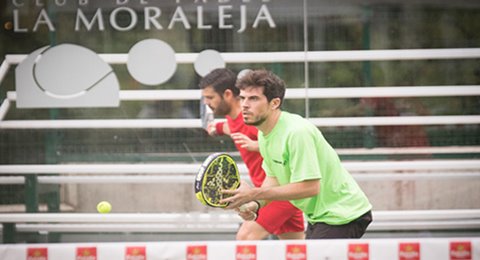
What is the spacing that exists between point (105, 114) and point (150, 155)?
1.29 feet

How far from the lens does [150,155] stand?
591 centimetres

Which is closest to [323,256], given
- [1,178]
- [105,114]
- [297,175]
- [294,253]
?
[294,253]

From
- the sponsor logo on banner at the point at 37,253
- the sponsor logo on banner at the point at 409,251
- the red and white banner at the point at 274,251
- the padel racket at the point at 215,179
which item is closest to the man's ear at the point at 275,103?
the padel racket at the point at 215,179

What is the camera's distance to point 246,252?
4.79 m

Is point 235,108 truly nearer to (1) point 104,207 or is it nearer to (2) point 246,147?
(2) point 246,147

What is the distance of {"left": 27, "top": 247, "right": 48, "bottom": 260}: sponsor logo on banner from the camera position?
15.8 feet

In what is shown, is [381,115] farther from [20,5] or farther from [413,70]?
[20,5]

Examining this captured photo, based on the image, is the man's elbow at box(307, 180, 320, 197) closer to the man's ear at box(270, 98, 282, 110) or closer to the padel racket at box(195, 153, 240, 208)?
the padel racket at box(195, 153, 240, 208)

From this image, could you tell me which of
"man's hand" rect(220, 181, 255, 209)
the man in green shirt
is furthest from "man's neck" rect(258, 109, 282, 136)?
"man's hand" rect(220, 181, 255, 209)

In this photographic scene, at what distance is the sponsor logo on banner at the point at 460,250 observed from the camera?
4.80m

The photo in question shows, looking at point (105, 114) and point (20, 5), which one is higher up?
point (20, 5)

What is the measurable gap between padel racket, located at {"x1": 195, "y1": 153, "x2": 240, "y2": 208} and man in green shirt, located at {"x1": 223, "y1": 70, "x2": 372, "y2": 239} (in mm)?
66

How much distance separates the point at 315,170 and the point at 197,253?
776mm

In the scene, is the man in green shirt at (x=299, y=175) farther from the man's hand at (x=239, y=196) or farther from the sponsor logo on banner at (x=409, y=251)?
the sponsor logo on banner at (x=409, y=251)
